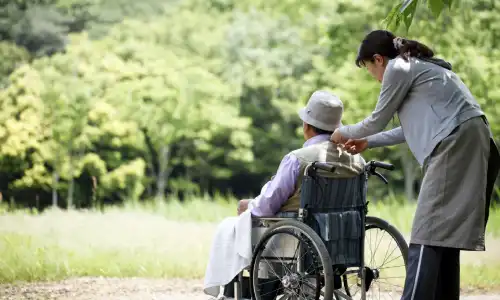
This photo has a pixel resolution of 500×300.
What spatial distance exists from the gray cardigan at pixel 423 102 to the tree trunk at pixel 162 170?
293 inches

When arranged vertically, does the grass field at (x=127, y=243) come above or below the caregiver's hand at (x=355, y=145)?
below

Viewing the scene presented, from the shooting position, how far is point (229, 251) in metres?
→ 2.55

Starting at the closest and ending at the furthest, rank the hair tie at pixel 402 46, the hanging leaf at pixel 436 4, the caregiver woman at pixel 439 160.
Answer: the hanging leaf at pixel 436 4
the caregiver woman at pixel 439 160
the hair tie at pixel 402 46

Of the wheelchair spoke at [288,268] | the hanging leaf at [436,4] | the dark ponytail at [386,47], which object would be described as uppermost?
the hanging leaf at [436,4]

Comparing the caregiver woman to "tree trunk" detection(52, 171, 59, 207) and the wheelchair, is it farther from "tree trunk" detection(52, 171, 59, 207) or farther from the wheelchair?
"tree trunk" detection(52, 171, 59, 207)

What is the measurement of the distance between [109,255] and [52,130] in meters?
3.53

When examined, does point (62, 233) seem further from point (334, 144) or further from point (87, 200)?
point (334, 144)

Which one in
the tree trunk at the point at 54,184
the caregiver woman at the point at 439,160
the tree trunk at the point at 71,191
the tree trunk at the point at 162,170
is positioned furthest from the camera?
the tree trunk at the point at 162,170

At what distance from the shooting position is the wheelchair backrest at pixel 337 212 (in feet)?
7.97

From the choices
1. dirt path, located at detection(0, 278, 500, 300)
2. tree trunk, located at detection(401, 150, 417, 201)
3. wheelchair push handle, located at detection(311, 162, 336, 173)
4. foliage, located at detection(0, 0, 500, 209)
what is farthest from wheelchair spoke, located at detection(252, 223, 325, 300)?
tree trunk, located at detection(401, 150, 417, 201)

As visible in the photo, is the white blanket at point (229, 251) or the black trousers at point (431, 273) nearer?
the black trousers at point (431, 273)

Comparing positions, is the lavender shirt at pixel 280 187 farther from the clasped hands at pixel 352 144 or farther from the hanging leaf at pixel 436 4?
the hanging leaf at pixel 436 4

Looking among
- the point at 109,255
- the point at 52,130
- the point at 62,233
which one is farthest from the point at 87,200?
the point at 109,255

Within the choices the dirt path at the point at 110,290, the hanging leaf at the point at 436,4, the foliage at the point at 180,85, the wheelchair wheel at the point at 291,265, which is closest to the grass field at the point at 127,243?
the dirt path at the point at 110,290
